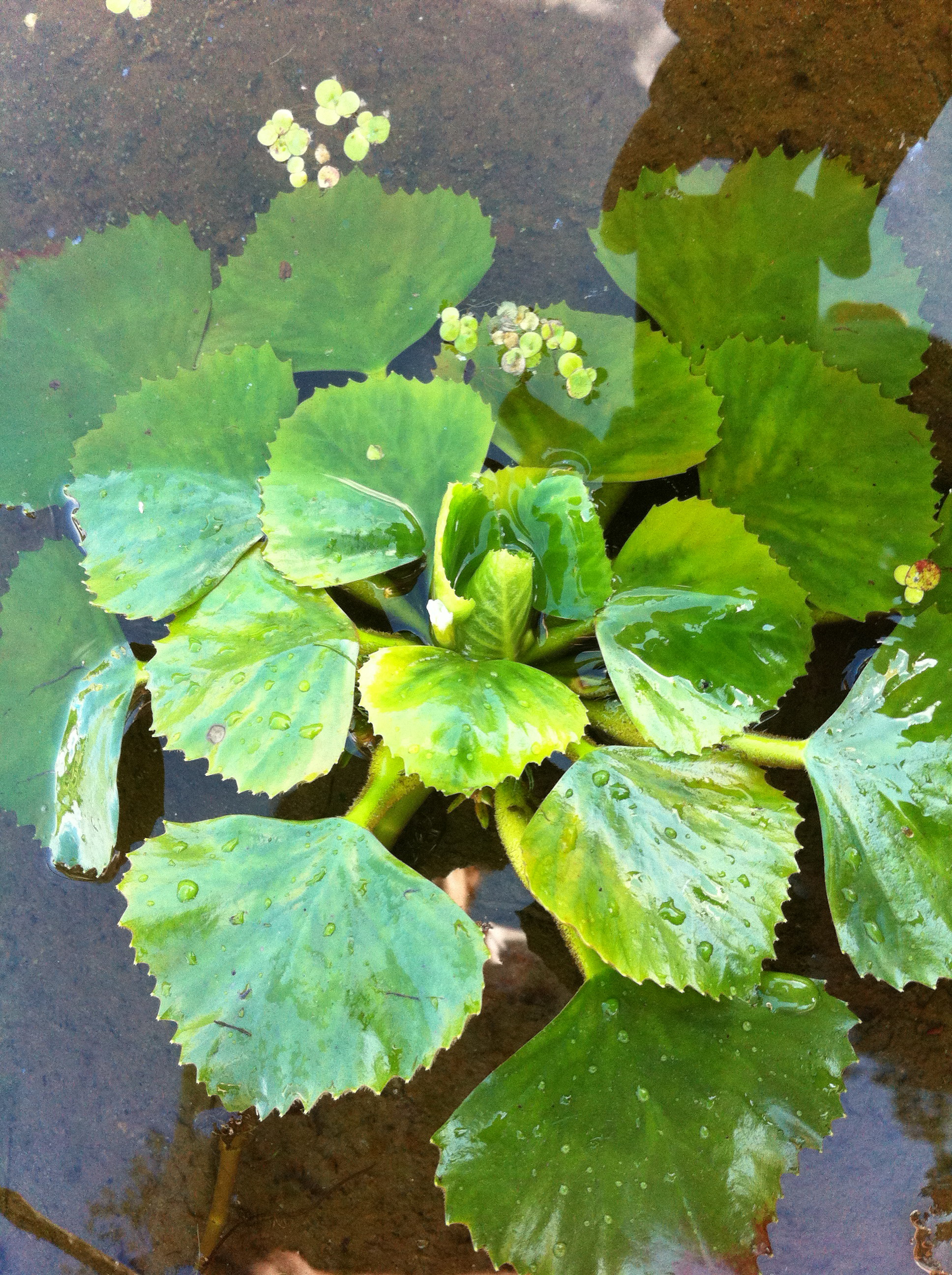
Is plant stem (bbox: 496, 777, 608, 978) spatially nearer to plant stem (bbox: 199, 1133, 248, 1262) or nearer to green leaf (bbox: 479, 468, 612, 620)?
green leaf (bbox: 479, 468, 612, 620)

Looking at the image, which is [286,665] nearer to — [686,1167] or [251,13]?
[686,1167]

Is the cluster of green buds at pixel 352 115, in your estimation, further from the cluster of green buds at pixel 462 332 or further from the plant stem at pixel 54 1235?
the plant stem at pixel 54 1235

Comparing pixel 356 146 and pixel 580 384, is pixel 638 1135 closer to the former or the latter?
pixel 580 384

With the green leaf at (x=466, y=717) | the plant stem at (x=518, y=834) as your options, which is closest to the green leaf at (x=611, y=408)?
the green leaf at (x=466, y=717)

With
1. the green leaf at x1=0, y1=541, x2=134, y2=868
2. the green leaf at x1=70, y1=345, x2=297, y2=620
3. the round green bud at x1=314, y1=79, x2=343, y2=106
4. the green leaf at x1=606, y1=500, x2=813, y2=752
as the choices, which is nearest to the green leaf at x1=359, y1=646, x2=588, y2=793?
the green leaf at x1=606, y1=500, x2=813, y2=752

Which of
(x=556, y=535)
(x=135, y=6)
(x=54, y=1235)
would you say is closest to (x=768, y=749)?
(x=556, y=535)
